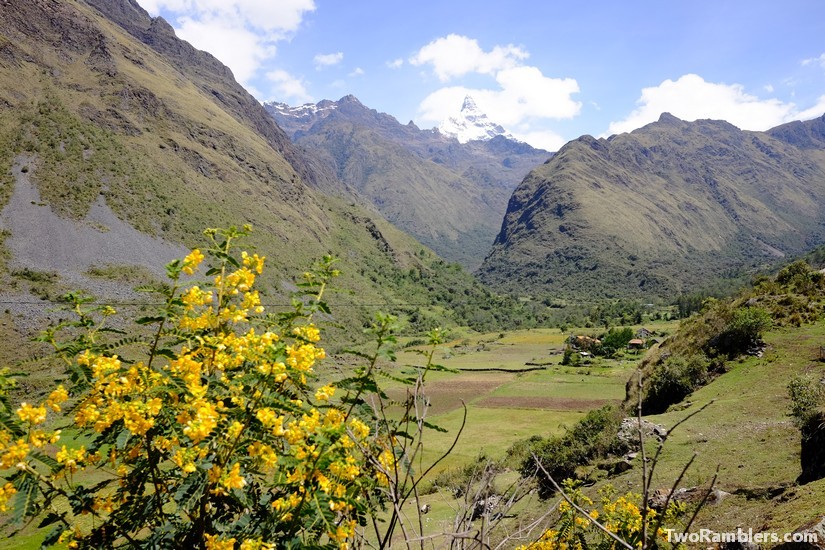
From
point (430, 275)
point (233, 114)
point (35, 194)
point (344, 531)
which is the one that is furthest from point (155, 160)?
point (344, 531)

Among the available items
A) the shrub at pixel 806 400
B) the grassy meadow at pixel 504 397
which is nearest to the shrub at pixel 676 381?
the grassy meadow at pixel 504 397

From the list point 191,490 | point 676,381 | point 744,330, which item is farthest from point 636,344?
point 191,490

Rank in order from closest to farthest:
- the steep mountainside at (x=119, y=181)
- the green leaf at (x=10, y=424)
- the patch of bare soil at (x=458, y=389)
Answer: the green leaf at (x=10, y=424) < the patch of bare soil at (x=458, y=389) < the steep mountainside at (x=119, y=181)

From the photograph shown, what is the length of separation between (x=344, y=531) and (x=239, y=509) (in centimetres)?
102

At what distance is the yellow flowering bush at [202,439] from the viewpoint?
116 inches

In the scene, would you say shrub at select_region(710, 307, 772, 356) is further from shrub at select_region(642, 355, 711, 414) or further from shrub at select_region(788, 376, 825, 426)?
shrub at select_region(788, 376, 825, 426)

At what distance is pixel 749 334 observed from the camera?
71.9 ft

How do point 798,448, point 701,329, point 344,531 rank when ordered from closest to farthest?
1. point 344,531
2. point 798,448
3. point 701,329

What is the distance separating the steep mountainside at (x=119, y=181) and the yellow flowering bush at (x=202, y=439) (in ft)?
156

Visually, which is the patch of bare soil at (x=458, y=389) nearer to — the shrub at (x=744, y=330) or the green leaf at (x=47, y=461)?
the shrub at (x=744, y=330)

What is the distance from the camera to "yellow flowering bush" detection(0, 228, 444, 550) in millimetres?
2941

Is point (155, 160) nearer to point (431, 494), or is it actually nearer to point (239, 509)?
point (431, 494)

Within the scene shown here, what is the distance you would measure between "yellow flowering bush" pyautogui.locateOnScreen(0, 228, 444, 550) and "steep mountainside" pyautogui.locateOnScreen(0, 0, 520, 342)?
47.5 metres

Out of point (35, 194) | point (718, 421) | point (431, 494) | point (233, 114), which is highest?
point (233, 114)
